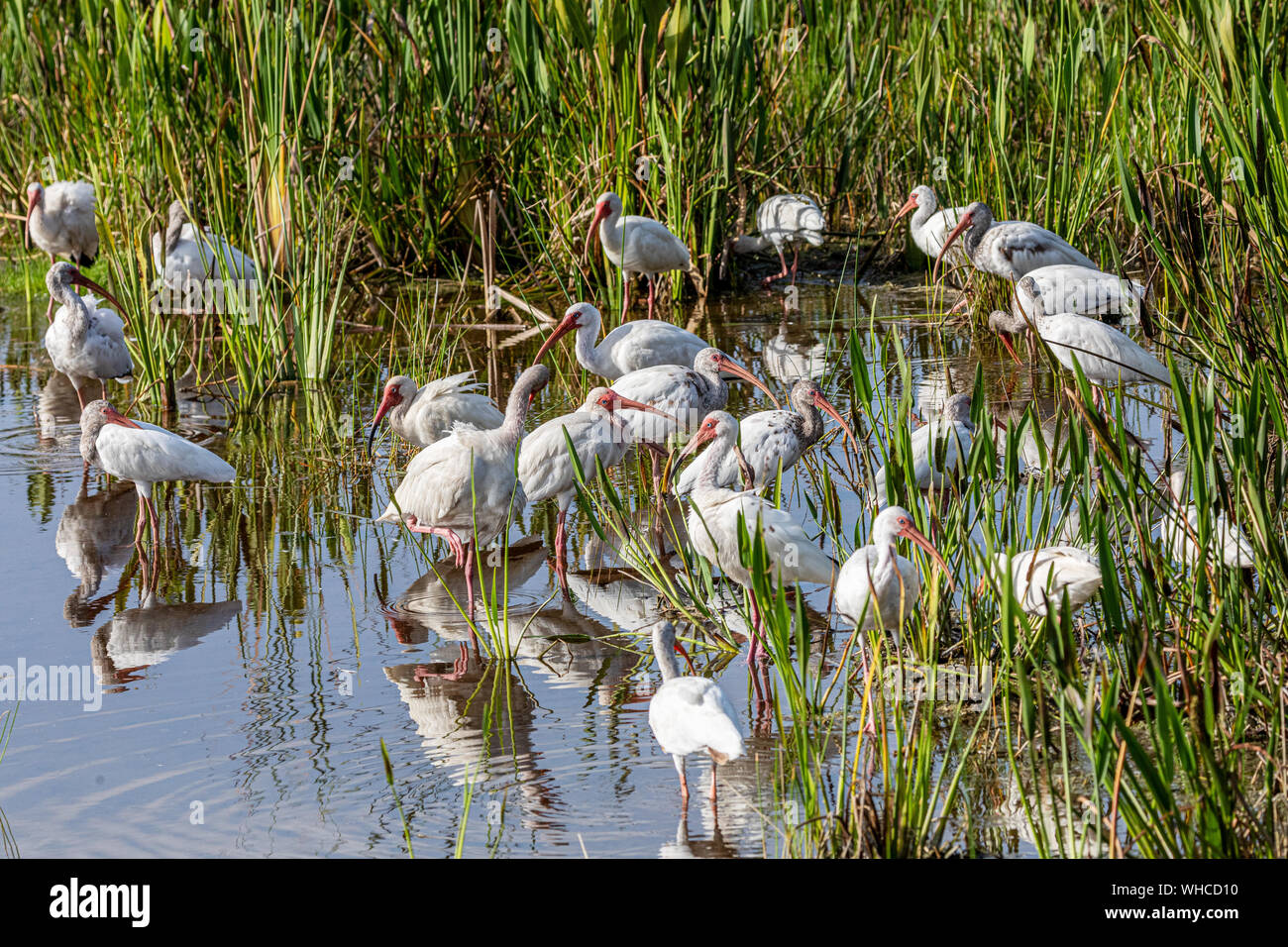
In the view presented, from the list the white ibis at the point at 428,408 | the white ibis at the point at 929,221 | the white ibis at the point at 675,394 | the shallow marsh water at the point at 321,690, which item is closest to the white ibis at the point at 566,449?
the white ibis at the point at 675,394

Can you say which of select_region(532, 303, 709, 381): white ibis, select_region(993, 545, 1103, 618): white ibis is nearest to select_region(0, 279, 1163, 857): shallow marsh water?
select_region(993, 545, 1103, 618): white ibis

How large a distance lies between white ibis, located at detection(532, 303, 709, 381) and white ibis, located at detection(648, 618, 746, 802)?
4132 mm

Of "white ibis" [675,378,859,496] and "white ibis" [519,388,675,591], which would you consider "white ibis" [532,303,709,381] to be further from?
"white ibis" [675,378,859,496]

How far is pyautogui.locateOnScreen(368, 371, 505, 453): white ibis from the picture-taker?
6.55m

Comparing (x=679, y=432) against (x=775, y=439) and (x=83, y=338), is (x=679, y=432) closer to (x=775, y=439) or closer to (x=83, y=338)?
(x=775, y=439)

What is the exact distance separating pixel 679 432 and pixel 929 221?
397 centimetres

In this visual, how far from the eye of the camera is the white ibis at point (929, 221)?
9539 mm

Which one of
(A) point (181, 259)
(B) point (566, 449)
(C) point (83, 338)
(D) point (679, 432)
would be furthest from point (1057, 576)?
(A) point (181, 259)

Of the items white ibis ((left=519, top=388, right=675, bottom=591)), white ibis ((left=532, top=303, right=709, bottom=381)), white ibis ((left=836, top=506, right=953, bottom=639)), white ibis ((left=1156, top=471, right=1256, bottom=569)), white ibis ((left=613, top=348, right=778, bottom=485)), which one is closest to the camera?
white ibis ((left=1156, top=471, right=1256, bottom=569))

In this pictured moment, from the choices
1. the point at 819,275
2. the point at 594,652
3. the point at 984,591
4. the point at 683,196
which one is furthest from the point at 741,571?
the point at 819,275

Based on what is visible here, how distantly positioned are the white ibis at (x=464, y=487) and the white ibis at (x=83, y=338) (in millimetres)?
3143

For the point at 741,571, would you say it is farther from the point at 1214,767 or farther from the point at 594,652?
the point at 1214,767

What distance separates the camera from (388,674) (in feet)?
14.8

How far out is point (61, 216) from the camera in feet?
33.9
